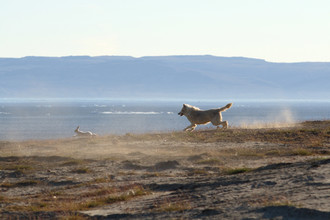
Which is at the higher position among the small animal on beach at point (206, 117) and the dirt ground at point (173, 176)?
the small animal on beach at point (206, 117)

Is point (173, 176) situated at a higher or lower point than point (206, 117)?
lower

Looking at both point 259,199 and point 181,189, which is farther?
point 181,189

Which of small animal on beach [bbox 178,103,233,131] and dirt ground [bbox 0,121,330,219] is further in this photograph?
small animal on beach [bbox 178,103,233,131]

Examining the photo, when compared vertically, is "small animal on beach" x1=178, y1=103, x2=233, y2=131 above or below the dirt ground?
above

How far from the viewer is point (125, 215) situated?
1120 centimetres

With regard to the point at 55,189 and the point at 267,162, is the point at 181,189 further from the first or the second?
the point at 267,162

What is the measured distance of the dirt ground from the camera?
11.1 meters

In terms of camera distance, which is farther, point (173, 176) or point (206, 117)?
point (206, 117)

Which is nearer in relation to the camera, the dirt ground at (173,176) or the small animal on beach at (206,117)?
the dirt ground at (173,176)

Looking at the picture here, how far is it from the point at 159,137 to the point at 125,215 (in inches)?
622

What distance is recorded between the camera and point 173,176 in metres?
16.5

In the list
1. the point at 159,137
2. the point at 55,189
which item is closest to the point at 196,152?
the point at 159,137

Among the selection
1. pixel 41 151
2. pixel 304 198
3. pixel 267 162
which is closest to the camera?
pixel 304 198

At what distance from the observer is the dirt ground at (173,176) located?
1105cm
